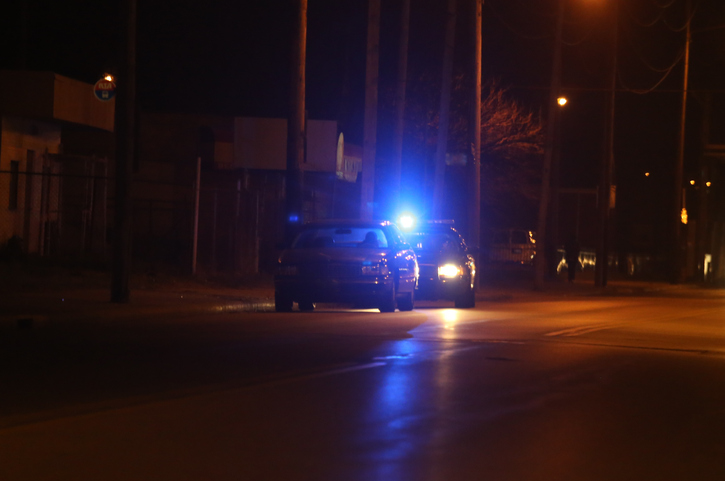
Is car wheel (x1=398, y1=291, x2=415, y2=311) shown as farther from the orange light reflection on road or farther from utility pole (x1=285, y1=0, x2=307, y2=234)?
utility pole (x1=285, y1=0, x2=307, y2=234)

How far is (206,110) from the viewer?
45719mm

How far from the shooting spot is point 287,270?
63.2 ft

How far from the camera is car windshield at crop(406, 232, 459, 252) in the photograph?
23703mm

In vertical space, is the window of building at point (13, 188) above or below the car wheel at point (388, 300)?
above

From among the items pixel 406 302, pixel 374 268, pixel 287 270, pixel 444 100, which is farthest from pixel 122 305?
pixel 444 100

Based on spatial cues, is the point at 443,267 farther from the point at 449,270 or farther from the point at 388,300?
the point at 388,300

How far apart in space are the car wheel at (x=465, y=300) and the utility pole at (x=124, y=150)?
7788mm

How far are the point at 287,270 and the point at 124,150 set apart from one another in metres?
4.00

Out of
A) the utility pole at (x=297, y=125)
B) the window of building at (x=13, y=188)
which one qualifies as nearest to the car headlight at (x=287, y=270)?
the utility pole at (x=297, y=125)

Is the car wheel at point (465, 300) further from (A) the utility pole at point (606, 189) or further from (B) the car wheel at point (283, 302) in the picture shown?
(A) the utility pole at point (606, 189)

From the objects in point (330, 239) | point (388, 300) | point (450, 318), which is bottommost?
point (450, 318)

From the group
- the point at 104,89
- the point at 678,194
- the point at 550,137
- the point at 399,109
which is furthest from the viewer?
the point at 678,194

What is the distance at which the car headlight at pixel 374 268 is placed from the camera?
748 inches

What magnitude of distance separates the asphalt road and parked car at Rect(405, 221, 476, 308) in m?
6.53
